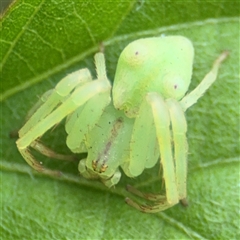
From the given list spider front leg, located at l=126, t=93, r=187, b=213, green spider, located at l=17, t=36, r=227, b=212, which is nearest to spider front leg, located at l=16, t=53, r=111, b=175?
green spider, located at l=17, t=36, r=227, b=212

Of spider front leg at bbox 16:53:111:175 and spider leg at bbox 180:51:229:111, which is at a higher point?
spider front leg at bbox 16:53:111:175

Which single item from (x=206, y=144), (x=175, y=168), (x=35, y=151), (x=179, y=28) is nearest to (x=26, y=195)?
(x=35, y=151)

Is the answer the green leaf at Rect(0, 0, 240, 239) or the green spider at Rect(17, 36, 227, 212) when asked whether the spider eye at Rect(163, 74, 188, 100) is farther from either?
the green leaf at Rect(0, 0, 240, 239)

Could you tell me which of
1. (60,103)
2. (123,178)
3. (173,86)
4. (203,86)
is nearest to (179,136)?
(173,86)

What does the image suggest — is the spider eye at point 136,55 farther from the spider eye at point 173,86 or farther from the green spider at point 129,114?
the spider eye at point 173,86

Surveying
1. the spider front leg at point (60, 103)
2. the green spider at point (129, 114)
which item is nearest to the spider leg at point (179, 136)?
the green spider at point (129, 114)

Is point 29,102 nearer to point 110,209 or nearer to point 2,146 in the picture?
point 2,146
